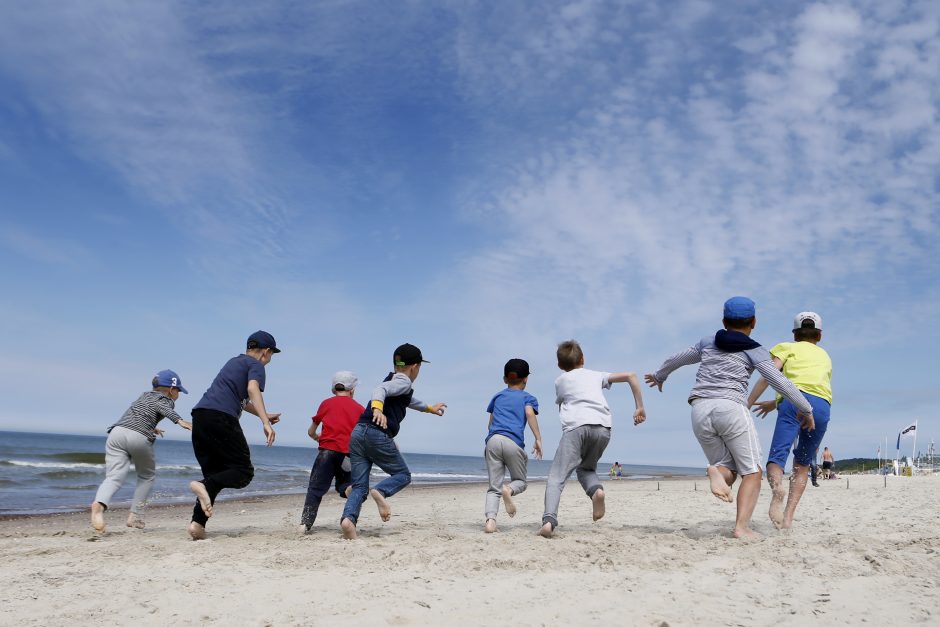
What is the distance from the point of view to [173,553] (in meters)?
4.61

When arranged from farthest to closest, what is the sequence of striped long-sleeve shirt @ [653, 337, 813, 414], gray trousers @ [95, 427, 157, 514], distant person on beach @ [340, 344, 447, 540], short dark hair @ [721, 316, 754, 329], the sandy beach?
gray trousers @ [95, 427, 157, 514], distant person on beach @ [340, 344, 447, 540], short dark hair @ [721, 316, 754, 329], striped long-sleeve shirt @ [653, 337, 813, 414], the sandy beach

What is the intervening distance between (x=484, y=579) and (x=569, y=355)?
2.61 meters

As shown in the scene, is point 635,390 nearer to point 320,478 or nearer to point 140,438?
point 320,478

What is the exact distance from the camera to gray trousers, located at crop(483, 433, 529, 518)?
237 inches

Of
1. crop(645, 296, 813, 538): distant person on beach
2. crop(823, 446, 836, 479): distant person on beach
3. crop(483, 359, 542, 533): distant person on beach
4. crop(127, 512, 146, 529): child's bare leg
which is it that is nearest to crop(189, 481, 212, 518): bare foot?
crop(127, 512, 146, 529): child's bare leg

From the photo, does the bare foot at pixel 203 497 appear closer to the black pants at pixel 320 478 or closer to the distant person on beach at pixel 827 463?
the black pants at pixel 320 478

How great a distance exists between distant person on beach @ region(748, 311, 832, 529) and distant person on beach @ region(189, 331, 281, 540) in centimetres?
415

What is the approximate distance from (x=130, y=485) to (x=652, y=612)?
56.2 feet

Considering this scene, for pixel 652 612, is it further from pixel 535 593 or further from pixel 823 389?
pixel 823 389

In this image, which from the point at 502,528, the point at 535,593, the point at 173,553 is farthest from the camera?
the point at 502,528

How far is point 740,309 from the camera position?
17.4 ft

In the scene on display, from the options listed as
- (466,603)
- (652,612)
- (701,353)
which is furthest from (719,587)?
(701,353)

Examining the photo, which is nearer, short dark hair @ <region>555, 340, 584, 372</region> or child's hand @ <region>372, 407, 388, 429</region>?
child's hand @ <region>372, 407, 388, 429</region>

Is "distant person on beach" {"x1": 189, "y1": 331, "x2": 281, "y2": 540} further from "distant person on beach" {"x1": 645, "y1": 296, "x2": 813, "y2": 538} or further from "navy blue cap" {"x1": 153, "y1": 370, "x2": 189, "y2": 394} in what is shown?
"distant person on beach" {"x1": 645, "y1": 296, "x2": 813, "y2": 538}
